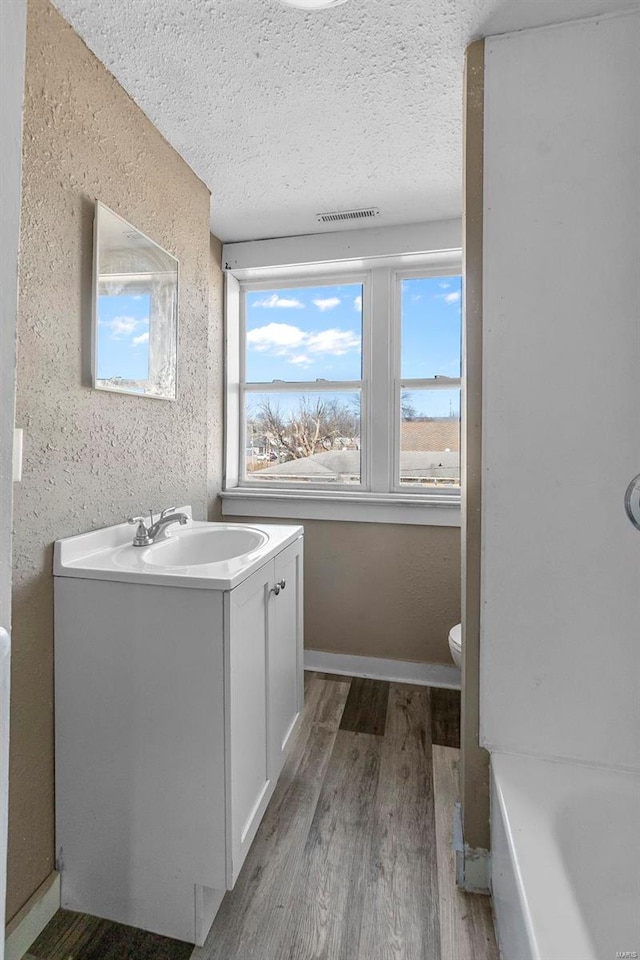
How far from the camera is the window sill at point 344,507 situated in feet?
7.42

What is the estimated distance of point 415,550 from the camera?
7.57ft

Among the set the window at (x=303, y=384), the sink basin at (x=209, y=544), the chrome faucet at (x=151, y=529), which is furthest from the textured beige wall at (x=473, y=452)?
the window at (x=303, y=384)

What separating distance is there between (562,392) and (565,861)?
3.42 feet

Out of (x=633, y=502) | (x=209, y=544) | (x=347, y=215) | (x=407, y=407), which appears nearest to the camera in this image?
(x=633, y=502)

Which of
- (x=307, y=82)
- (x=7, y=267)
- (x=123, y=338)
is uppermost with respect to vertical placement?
(x=307, y=82)

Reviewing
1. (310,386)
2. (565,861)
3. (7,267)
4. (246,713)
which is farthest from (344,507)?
(7,267)

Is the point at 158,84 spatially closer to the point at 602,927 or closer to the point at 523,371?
the point at 523,371

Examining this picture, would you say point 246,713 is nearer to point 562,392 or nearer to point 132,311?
point 562,392

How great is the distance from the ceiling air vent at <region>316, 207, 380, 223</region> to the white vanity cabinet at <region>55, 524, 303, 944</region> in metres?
1.82

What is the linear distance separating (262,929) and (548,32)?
2383 mm

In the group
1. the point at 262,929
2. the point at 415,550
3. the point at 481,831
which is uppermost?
the point at 415,550

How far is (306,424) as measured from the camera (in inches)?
104

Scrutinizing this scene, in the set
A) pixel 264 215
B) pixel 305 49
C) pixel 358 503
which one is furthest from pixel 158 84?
pixel 358 503

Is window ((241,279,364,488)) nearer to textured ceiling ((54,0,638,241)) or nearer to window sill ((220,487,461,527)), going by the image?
window sill ((220,487,461,527))
